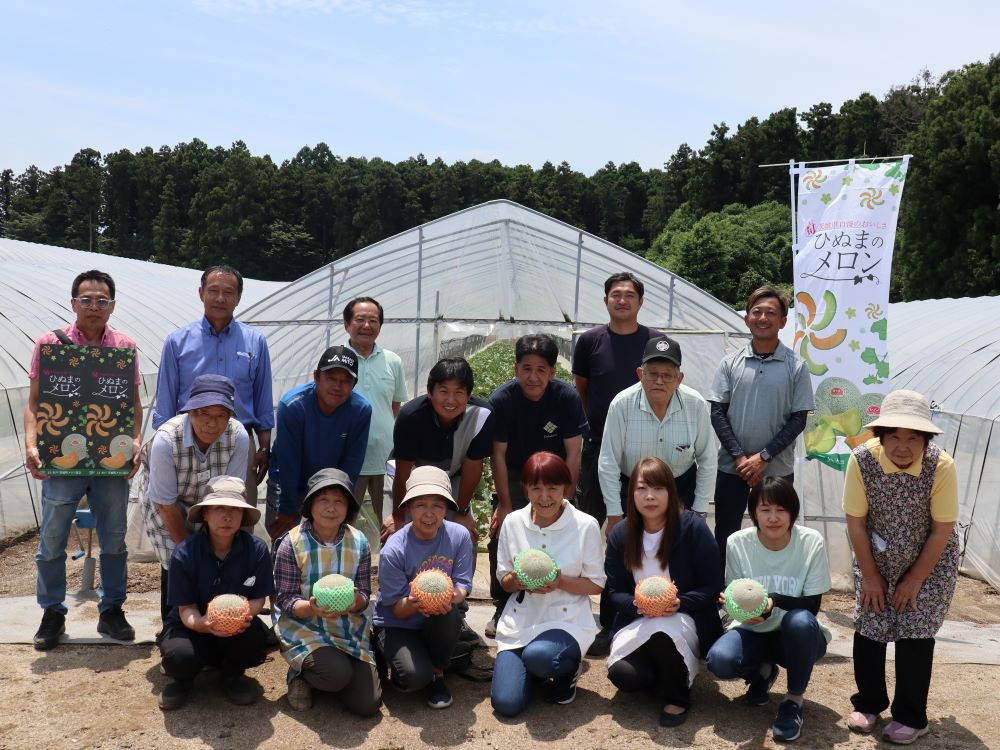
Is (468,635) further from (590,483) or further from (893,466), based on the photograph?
(893,466)

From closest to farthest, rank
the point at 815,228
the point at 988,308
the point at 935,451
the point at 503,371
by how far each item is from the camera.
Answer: the point at 935,451, the point at 815,228, the point at 988,308, the point at 503,371

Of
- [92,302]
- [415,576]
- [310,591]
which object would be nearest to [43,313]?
[92,302]

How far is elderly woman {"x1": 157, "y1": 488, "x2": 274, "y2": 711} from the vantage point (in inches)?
140

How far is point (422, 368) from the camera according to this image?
8.71 metres

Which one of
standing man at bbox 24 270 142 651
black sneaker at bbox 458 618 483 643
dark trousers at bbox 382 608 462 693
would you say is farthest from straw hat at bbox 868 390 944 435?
standing man at bbox 24 270 142 651

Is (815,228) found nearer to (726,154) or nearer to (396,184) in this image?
(726,154)

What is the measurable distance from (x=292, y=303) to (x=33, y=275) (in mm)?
5492

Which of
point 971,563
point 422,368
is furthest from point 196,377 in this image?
point 971,563

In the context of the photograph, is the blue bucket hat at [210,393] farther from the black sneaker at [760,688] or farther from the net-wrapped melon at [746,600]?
the black sneaker at [760,688]

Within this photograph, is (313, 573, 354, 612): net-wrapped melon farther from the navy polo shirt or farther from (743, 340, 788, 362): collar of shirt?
(743, 340, 788, 362): collar of shirt

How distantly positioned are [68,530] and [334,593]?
1730mm

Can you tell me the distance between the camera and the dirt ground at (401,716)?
3.35 m

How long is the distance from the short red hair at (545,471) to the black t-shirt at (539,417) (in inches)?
22.2

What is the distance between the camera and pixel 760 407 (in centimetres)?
443
